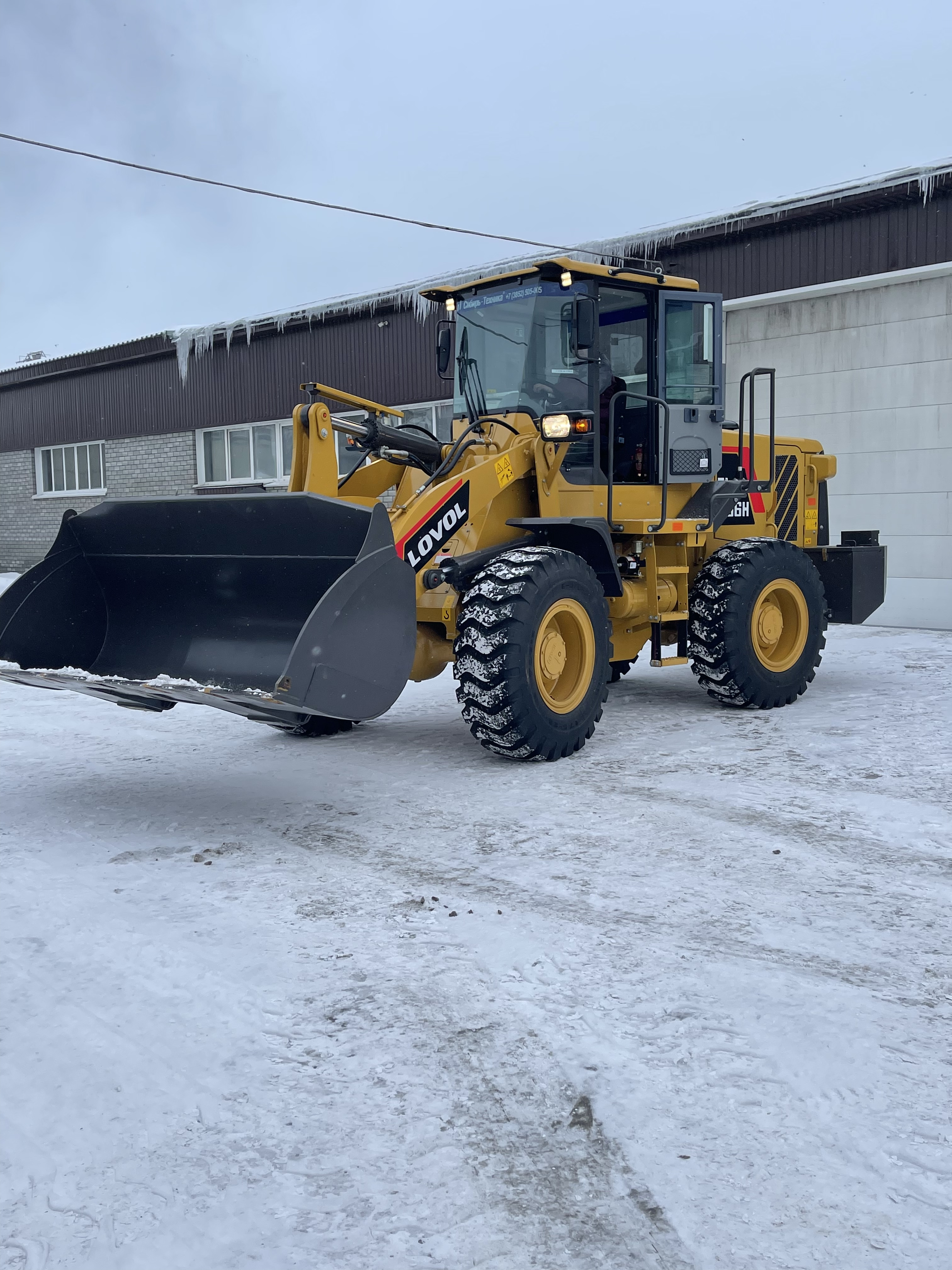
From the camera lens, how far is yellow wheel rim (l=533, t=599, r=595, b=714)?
238 inches

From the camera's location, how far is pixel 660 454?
7289mm

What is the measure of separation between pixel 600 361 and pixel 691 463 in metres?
1.09

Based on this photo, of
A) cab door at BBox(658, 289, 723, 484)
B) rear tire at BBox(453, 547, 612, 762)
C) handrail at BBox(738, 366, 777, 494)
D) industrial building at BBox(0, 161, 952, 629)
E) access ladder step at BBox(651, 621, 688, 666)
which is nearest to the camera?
rear tire at BBox(453, 547, 612, 762)

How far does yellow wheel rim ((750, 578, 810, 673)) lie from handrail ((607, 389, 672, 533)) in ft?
3.29

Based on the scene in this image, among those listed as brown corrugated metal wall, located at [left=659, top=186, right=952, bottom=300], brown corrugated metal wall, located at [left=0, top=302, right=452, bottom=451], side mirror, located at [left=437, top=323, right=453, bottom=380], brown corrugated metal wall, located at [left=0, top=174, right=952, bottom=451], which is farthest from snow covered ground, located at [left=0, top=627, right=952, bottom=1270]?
brown corrugated metal wall, located at [left=0, top=302, right=452, bottom=451]

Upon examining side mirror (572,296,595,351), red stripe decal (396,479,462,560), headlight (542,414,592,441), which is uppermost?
side mirror (572,296,595,351)

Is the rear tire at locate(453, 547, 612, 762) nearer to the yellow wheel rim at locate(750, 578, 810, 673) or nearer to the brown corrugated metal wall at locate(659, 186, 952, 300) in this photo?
the yellow wheel rim at locate(750, 578, 810, 673)

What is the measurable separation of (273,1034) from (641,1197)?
3.66 feet

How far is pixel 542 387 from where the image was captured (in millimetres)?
6855

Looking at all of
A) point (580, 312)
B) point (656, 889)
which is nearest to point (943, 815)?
point (656, 889)

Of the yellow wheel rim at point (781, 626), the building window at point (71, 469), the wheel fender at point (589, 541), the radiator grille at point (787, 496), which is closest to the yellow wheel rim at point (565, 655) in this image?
the wheel fender at point (589, 541)

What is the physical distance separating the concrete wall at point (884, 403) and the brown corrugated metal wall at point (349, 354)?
1.03ft

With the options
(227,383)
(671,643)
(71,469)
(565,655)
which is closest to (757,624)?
(671,643)

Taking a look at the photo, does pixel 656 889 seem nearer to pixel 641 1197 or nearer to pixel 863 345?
pixel 641 1197
